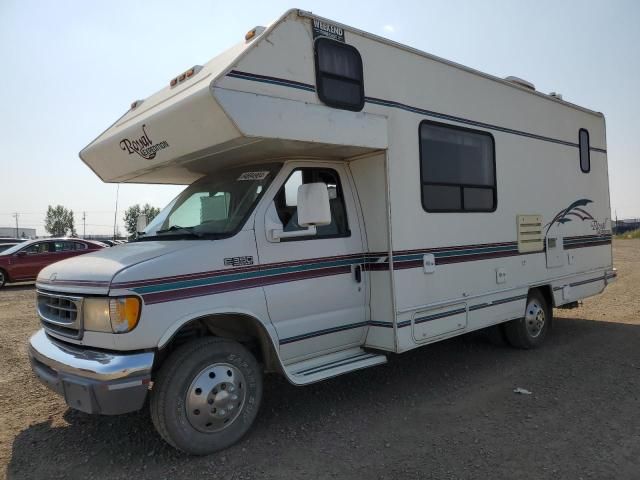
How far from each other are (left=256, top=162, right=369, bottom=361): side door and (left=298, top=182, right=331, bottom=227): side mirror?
1.29 ft

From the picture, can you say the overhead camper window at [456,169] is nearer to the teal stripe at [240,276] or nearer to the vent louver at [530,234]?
the vent louver at [530,234]

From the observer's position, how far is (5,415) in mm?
4820

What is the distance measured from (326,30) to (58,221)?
81.9 metres

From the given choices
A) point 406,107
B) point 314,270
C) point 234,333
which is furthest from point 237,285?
point 406,107

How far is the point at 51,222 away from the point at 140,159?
266 ft

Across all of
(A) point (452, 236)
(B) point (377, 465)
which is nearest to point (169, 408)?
(B) point (377, 465)

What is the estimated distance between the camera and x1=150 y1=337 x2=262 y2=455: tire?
368 centimetres

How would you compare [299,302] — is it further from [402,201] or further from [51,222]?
[51,222]

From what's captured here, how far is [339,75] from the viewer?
451cm

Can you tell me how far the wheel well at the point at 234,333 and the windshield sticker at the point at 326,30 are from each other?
96.3 inches

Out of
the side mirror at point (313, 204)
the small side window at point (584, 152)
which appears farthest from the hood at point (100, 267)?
the small side window at point (584, 152)

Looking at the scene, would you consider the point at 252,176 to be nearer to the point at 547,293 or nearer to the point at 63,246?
the point at 547,293

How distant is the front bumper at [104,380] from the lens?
11.3 feet

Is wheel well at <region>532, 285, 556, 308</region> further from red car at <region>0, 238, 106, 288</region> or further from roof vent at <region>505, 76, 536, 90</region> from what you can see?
red car at <region>0, 238, 106, 288</region>
